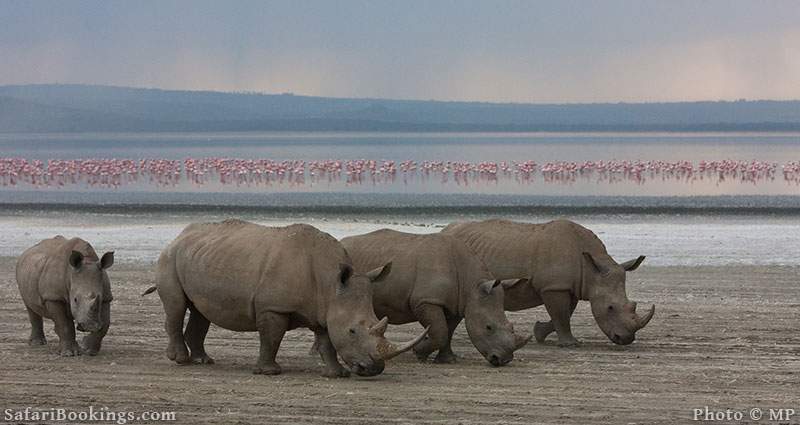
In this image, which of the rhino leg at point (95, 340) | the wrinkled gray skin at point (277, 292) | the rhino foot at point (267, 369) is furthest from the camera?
the rhino leg at point (95, 340)

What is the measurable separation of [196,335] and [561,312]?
14.8 feet

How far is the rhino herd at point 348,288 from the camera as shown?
14.9 meters

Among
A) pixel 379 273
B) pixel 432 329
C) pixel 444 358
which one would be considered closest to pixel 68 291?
pixel 379 273

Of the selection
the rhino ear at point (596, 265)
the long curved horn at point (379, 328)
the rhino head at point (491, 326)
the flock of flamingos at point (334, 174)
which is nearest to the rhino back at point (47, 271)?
the long curved horn at point (379, 328)

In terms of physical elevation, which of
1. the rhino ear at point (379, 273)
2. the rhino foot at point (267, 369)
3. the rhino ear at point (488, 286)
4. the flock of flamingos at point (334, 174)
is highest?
the rhino ear at point (379, 273)

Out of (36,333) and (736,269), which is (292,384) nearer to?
(36,333)

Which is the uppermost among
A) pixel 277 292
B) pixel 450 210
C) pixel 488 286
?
pixel 277 292

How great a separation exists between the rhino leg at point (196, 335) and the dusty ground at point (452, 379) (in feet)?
0.98

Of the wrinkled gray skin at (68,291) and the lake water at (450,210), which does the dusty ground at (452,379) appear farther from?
the lake water at (450,210)

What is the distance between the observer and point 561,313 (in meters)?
17.9

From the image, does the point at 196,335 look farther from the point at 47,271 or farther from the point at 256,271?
the point at 47,271

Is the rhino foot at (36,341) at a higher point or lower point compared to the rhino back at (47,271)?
lower

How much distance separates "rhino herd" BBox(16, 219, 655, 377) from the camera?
1492 centimetres

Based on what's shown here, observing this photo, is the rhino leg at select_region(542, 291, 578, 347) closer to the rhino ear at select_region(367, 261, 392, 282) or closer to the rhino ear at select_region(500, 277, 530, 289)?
the rhino ear at select_region(500, 277, 530, 289)
